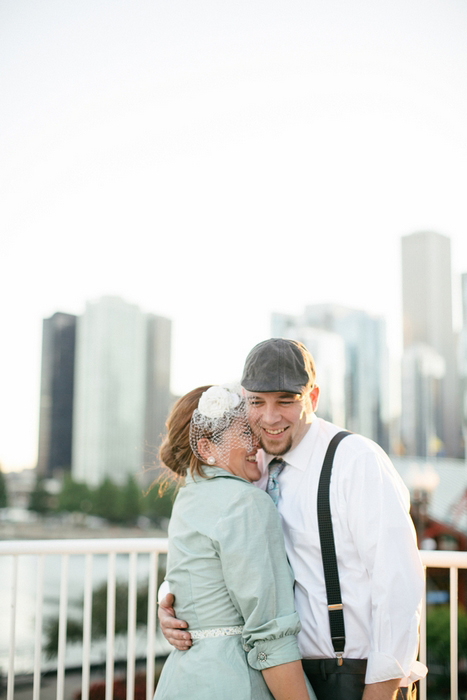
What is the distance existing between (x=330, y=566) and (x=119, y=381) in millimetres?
62969

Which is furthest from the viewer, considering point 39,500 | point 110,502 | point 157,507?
point 39,500

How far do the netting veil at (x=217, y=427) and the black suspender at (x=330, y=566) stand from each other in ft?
0.89

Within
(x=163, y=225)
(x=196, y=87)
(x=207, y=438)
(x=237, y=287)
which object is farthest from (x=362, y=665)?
(x=237, y=287)

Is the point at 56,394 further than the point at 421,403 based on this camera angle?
Yes

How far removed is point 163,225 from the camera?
40.6 metres

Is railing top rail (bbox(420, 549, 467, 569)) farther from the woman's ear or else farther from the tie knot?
the woman's ear

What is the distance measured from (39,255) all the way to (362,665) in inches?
1859

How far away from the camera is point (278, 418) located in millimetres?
1765

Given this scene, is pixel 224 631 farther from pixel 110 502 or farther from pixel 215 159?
pixel 110 502

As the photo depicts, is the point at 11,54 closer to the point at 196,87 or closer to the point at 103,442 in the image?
the point at 196,87

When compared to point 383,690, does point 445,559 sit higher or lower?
higher

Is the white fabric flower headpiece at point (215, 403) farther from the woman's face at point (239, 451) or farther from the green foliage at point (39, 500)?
the green foliage at point (39, 500)

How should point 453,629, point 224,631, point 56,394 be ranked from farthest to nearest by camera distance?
point 56,394 → point 453,629 → point 224,631

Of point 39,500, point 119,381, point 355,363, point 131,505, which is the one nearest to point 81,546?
point 131,505
